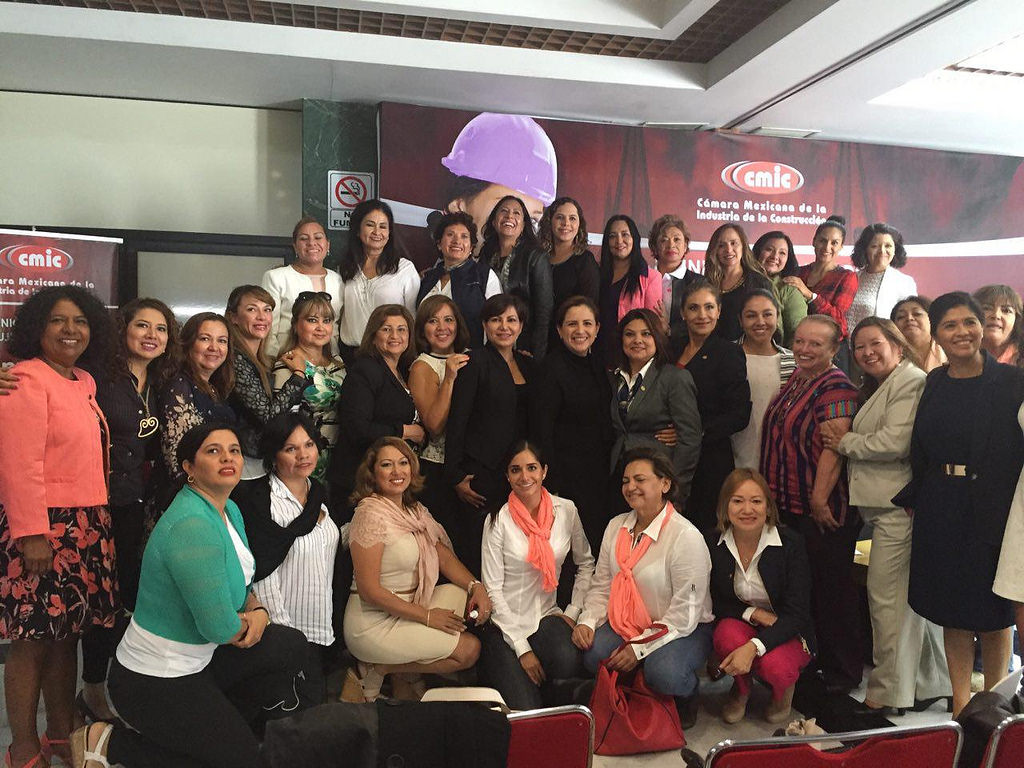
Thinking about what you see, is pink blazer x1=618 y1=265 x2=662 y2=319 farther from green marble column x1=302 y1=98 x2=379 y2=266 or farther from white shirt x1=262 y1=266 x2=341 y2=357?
green marble column x1=302 y1=98 x2=379 y2=266

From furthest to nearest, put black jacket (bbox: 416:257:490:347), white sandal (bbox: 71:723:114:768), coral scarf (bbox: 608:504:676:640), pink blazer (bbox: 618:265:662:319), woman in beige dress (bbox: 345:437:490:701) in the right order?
pink blazer (bbox: 618:265:662:319)
black jacket (bbox: 416:257:490:347)
coral scarf (bbox: 608:504:676:640)
woman in beige dress (bbox: 345:437:490:701)
white sandal (bbox: 71:723:114:768)

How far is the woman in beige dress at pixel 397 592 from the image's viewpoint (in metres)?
3.03

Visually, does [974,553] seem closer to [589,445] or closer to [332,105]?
[589,445]

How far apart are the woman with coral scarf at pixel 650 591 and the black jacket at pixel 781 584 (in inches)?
2.8

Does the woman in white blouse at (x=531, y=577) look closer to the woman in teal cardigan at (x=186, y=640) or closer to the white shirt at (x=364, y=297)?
the woman in teal cardigan at (x=186, y=640)

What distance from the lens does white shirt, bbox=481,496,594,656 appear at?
3.20 metres

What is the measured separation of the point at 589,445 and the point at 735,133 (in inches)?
118

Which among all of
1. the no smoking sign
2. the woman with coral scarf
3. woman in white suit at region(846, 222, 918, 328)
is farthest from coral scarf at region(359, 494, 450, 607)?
woman in white suit at region(846, 222, 918, 328)

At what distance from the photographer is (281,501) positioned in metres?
2.93

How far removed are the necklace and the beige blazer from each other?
8.59ft

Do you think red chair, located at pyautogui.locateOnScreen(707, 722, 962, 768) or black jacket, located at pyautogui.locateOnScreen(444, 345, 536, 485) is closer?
red chair, located at pyautogui.locateOnScreen(707, 722, 962, 768)

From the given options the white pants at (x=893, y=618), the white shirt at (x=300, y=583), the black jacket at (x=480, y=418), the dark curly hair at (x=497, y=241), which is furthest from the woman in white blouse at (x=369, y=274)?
the white pants at (x=893, y=618)

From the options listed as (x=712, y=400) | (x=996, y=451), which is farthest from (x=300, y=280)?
(x=996, y=451)

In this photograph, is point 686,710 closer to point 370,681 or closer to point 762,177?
point 370,681
